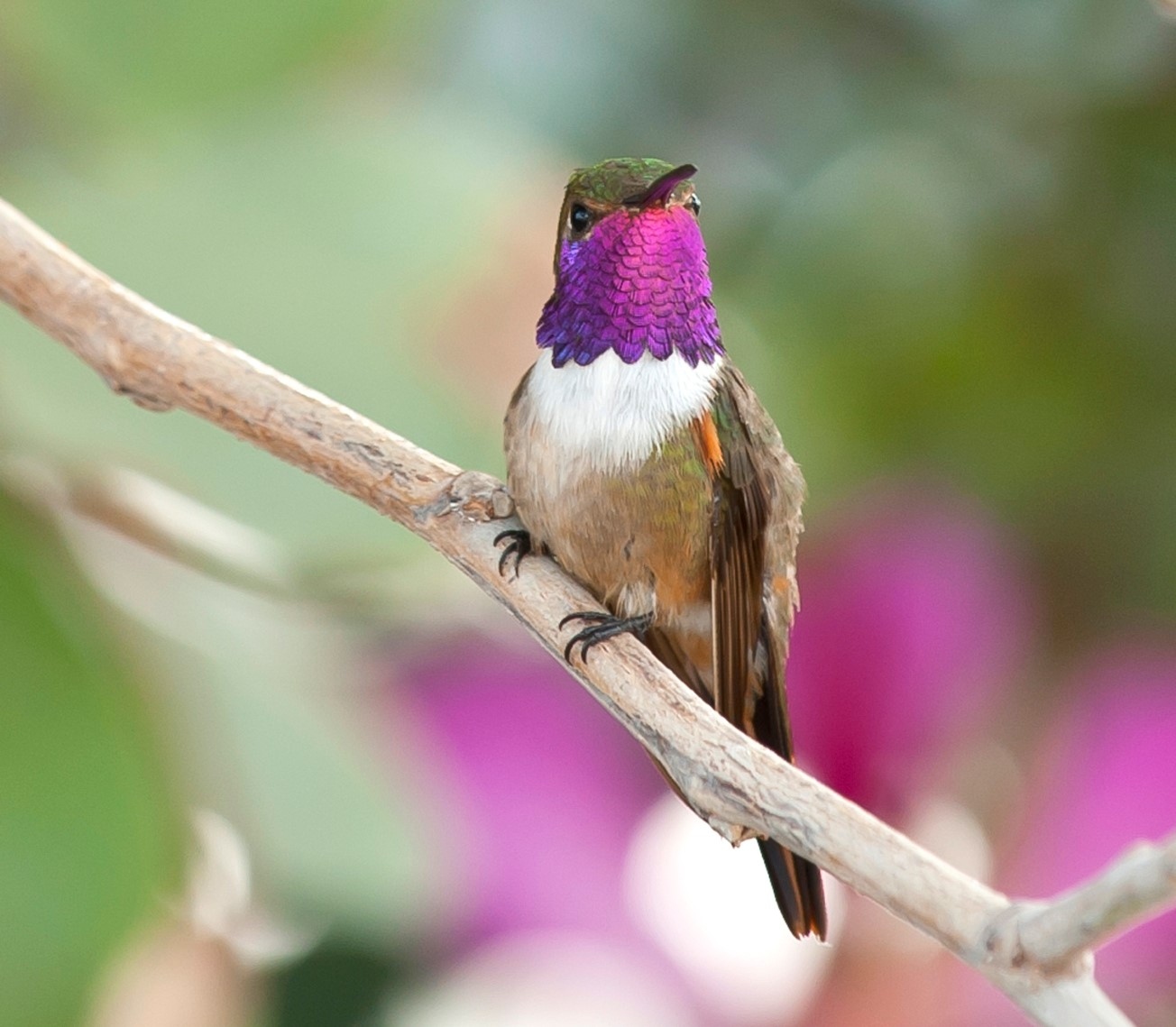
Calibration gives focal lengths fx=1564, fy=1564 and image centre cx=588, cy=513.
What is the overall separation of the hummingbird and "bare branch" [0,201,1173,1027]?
26 millimetres

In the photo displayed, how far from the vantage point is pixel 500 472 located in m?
0.97

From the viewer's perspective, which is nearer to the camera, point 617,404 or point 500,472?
point 617,404

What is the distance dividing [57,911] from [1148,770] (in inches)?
30.8

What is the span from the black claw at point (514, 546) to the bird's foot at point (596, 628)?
1.5 inches

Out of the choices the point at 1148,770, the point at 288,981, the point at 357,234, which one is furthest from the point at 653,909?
the point at 357,234

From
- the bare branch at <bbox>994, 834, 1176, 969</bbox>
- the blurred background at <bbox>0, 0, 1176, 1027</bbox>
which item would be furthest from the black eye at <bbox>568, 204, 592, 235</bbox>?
the bare branch at <bbox>994, 834, 1176, 969</bbox>

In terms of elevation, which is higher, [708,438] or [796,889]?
[708,438]

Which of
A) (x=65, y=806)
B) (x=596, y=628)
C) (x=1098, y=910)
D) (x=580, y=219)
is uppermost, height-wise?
(x=580, y=219)

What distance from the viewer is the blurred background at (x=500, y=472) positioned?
83cm

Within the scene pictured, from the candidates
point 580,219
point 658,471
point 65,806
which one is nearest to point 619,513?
point 658,471

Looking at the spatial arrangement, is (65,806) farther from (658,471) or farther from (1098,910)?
(1098,910)

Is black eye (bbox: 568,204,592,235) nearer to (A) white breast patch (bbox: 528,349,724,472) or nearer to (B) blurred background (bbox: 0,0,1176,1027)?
(A) white breast patch (bbox: 528,349,724,472)

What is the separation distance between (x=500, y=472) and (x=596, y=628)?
0.24 meters

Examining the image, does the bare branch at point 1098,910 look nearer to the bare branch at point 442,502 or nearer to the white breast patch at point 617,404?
the bare branch at point 442,502
